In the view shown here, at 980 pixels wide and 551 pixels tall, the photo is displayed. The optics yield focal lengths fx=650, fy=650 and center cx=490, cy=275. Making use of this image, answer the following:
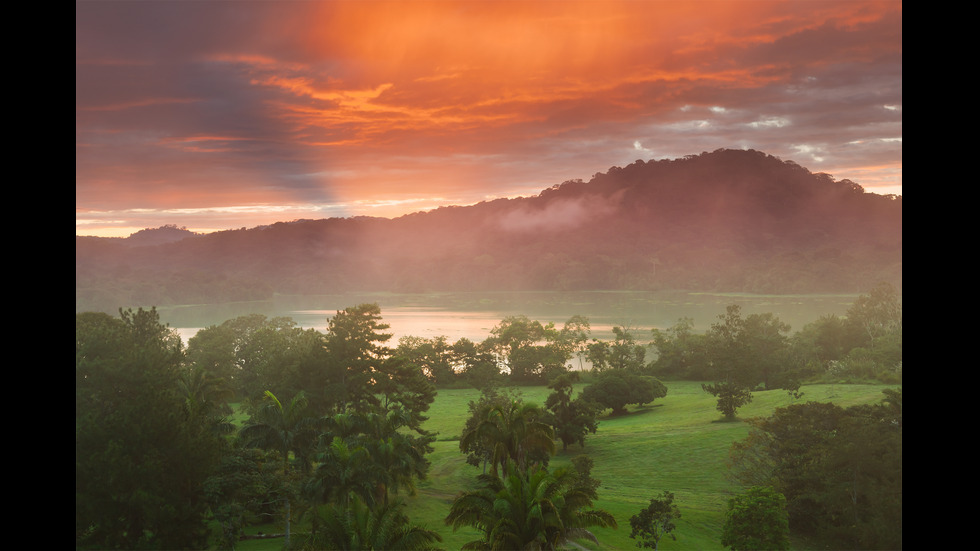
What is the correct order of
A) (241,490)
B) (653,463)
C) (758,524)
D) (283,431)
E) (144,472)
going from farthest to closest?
(653,463) → (283,431) → (758,524) → (241,490) → (144,472)

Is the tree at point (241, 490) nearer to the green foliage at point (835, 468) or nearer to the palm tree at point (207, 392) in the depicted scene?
the palm tree at point (207, 392)

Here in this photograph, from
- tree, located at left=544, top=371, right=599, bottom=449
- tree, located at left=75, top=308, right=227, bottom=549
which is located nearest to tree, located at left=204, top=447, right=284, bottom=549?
tree, located at left=75, top=308, right=227, bottom=549

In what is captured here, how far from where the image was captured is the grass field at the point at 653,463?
1141 inches

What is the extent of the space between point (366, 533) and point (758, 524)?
15.6 m

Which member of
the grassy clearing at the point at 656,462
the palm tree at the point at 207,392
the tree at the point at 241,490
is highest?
the palm tree at the point at 207,392

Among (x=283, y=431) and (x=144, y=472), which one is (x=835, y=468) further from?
(x=144, y=472)

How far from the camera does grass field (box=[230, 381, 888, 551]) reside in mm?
28984

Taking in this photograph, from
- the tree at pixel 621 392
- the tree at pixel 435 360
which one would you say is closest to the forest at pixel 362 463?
the tree at pixel 621 392

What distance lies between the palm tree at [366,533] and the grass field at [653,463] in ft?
3.32

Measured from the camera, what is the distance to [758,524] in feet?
83.1

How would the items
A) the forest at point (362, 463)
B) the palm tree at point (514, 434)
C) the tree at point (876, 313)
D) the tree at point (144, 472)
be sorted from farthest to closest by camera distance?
the tree at point (876, 313), the palm tree at point (514, 434), the tree at point (144, 472), the forest at point (362, 463)

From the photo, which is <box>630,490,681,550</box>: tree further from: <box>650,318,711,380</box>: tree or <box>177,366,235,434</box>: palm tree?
<box>650,318,711,380</box>: tree

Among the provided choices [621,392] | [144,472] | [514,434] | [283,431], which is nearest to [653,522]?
[514,434]
